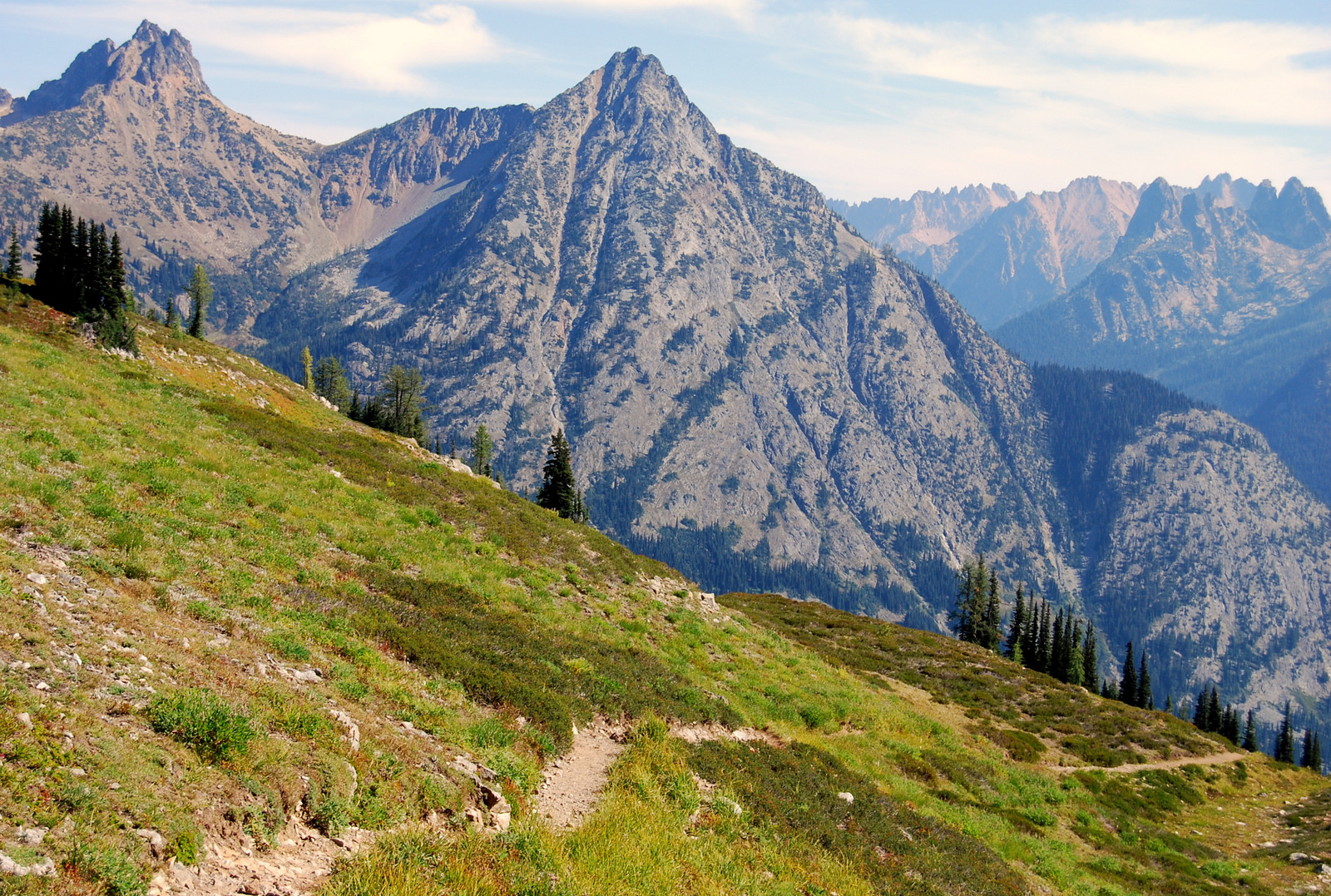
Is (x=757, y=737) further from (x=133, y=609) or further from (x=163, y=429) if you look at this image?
(x=163, y=429)

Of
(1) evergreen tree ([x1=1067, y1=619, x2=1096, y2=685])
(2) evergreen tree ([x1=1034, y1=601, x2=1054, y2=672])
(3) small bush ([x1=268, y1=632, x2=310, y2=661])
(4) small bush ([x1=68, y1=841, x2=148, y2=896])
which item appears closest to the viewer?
(4) small bush ([x1=68, y1=841, x2=148, y2=896])

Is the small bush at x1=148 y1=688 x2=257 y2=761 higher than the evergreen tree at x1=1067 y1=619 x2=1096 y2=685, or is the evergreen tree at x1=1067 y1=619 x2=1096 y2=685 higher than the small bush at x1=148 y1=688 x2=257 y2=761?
the small bush at x1=148 y1=688 x2=257 y2=761

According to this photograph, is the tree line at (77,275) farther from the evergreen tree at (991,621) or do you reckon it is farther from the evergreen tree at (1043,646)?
the evergreen tree at (1043,646)

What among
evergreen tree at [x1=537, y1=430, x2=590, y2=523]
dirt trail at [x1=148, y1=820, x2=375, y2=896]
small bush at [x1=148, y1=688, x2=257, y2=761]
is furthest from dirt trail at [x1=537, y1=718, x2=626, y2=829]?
evergreen tree at [x1=537, y1=430, x2=590, y2=523]

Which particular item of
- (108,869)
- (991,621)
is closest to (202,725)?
(108,869)

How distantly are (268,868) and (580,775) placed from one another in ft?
26.1

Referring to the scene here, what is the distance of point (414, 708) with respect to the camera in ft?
50.2

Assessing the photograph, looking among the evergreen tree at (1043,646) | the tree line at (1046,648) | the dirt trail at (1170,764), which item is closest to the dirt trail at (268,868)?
the dirt trail at (1170,764)

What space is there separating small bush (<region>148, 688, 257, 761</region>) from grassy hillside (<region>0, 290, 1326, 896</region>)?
5 centimetres

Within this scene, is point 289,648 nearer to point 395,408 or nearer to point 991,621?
point 991,621

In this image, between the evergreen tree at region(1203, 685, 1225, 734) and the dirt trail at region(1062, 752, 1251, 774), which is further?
the evergreen tree at region(1203, 685, 1225, 734)

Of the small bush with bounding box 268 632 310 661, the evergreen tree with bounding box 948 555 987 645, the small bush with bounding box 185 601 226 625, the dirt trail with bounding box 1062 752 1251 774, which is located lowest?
the evergreen tree with bounding box 948 555 987 645

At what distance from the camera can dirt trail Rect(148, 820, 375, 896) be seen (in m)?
8.63

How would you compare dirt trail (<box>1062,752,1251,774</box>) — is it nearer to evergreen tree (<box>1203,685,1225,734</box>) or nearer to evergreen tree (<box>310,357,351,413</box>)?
evergreen tree (<box>1203,685,1225,734</box>)
